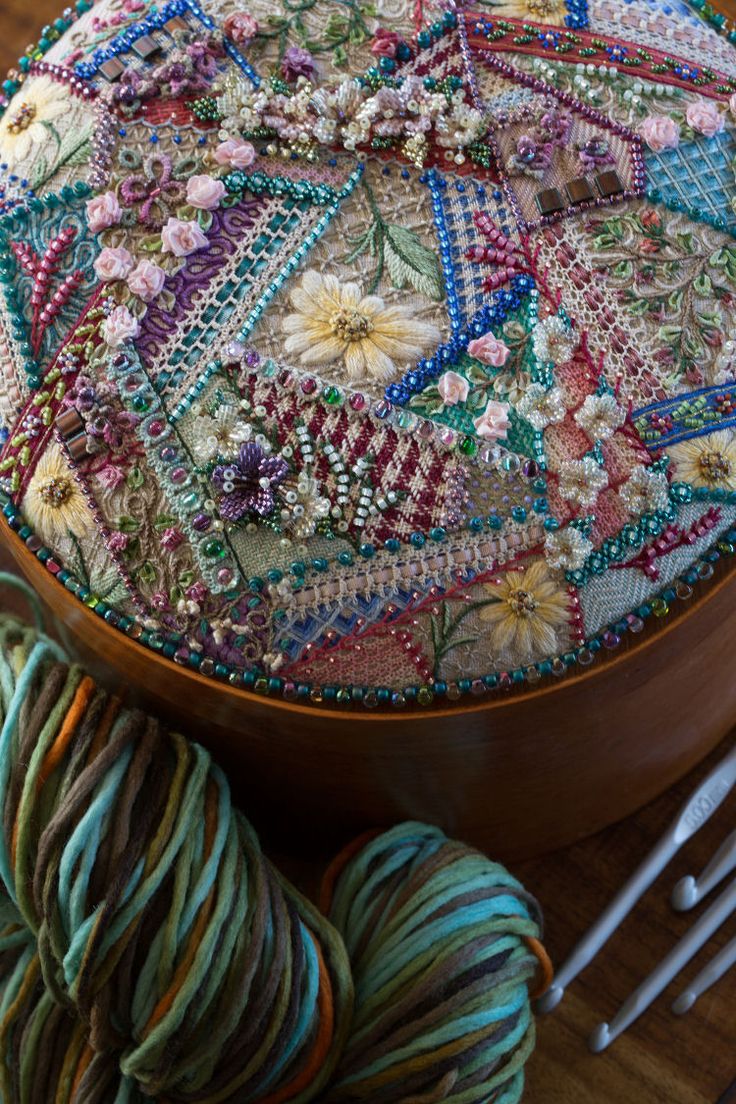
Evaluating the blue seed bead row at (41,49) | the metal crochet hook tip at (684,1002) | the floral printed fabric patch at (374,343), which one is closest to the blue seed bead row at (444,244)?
the floral printed fabric patch at (374,343)

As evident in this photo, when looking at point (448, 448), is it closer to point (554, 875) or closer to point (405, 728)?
point (405, 728)

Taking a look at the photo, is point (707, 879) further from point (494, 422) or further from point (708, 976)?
point (494, 422)

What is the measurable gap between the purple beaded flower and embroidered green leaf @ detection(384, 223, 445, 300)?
16 centimetres

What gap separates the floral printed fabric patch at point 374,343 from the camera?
2.54ft

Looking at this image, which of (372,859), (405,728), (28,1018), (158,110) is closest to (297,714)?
(405,728)

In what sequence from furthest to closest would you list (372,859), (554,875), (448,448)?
1. (554,875)
2. (372,859)
3. (448,448)

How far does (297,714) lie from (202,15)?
0.53 metres

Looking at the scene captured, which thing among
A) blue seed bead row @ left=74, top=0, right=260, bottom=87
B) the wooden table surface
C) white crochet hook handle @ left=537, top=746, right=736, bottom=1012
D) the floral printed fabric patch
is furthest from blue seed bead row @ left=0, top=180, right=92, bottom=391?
white crochet hook handle @ left=537, top=746, right=736, bottom=1012

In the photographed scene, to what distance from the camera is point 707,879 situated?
1.01 meters

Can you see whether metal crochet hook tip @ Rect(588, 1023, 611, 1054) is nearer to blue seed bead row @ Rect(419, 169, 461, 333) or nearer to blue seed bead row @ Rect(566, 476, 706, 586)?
blue seed bead row @ Rect(566, 476, 706, 586)

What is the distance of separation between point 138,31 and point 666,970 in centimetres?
87

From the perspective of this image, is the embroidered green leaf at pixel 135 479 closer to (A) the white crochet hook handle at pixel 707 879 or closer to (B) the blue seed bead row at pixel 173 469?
(B) the blue seed bead row at pixel 173 469

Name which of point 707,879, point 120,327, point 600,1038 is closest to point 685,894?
point 707,879

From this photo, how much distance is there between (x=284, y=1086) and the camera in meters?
0.82
